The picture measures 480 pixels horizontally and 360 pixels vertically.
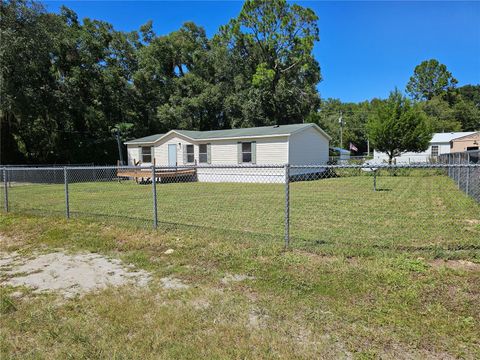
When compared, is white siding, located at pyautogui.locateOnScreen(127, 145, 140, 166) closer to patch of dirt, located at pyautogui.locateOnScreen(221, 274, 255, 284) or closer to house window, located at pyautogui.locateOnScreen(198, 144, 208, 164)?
house window, located at pyautogui.locateOnScreen(198, 144, 208, 164)

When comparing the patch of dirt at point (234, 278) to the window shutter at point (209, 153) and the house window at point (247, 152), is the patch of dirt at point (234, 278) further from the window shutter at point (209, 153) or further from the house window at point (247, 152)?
the window shutter at point (209, 153)

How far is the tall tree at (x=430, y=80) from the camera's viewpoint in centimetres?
5656

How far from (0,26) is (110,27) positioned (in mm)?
11172

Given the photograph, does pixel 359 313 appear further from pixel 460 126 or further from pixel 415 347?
pixel 460 126

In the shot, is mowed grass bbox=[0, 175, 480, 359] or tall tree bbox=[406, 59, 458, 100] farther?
tall tree bbox=[406, 59, 458, 100]

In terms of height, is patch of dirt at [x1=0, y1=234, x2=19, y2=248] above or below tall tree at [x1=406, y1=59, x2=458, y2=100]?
below

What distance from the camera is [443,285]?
3.47m

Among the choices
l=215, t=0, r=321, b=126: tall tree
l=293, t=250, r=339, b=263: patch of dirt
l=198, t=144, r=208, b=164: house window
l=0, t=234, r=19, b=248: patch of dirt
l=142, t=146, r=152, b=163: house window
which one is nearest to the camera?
l=293, t=250, r=339, b=263: patch of dirt

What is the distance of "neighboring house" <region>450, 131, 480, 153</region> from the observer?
31344 mm

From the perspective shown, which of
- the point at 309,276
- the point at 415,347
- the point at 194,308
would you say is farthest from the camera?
the point at 309,276

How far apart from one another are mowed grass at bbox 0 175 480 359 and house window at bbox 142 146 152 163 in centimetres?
1590

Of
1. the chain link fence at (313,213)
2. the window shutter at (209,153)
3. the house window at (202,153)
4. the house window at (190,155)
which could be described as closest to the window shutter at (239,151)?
the window shutter at (209,153)

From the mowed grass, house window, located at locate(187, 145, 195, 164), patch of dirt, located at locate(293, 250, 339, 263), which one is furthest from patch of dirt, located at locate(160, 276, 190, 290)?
house window, located at locate(187, 145, 195, 164)

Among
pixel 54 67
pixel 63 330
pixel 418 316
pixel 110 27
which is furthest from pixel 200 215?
pixel 110 27
